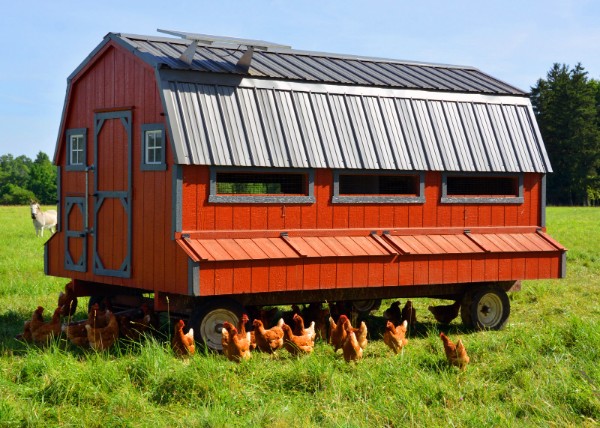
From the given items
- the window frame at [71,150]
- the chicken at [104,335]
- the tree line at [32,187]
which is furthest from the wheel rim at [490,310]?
the tree line at [32,187]

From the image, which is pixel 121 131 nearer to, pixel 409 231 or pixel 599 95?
pixel 409 231

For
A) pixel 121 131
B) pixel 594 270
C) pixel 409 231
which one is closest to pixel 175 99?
pixel 121 131

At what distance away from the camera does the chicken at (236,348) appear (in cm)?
1055

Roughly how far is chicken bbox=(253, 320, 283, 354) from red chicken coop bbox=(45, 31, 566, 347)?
22.3 inches

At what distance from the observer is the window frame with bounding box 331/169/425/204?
41.8 feet

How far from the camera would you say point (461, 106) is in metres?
14.2

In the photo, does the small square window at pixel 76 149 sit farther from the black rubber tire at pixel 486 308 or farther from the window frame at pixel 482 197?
the black rubber tire at pixel 486 308

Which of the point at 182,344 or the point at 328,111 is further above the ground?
the point at 328,111

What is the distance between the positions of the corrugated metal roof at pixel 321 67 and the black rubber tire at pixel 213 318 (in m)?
2.81

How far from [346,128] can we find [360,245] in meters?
1.55

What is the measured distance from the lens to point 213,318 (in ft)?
38.2

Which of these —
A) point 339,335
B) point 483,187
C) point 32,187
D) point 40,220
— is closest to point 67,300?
point 339,335

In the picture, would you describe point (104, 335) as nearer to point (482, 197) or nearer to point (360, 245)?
point (360, 245)

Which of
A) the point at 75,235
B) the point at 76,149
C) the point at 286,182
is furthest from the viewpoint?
the point at 76,149
